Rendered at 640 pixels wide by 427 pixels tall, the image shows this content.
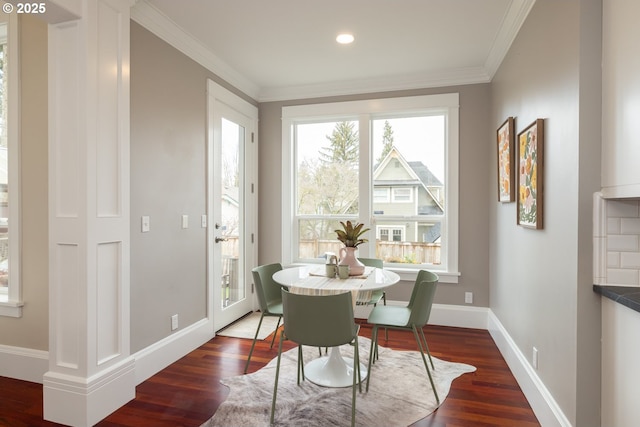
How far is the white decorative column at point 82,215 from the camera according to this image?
→ 6.90 feet

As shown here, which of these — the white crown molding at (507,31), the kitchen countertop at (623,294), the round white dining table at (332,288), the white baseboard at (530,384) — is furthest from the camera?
the white crown molding at (507,31)

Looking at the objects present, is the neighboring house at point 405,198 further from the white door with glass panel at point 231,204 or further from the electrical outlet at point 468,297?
the white door with glass panel at point 231,204

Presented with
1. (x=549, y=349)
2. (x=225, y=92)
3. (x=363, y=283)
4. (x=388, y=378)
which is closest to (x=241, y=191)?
(x=225, y=92)

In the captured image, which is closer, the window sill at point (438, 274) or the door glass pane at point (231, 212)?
the door glass pane at point (231, 212)

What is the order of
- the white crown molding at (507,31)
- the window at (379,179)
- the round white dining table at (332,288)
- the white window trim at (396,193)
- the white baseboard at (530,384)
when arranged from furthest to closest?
the white window trim at (396,193) < the window at (379,179) < the white crown molding at (507,31) < the round white dining table at (332,288) < the white baseboard at (530,384)

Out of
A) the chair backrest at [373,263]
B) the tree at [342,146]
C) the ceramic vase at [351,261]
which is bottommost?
the chair backrest at [373,263]

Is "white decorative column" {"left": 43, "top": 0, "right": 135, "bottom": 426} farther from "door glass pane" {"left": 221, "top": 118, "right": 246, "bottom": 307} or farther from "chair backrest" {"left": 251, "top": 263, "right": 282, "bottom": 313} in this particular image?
"door glass pane" {"left": 221, "top": 118, "right": 246, "bottom": 307}

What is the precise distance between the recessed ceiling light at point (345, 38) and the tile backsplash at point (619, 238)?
7.11 feet

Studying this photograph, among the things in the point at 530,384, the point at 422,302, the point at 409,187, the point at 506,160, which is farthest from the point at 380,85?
the point at 530,384

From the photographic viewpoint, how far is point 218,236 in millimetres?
3625

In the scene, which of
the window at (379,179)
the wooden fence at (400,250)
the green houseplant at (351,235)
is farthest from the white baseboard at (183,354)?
the green houseplant at (351,235)

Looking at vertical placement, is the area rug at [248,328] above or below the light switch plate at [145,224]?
below

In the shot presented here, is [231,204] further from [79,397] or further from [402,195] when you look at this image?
[79,397]

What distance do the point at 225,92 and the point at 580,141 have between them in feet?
10.0
